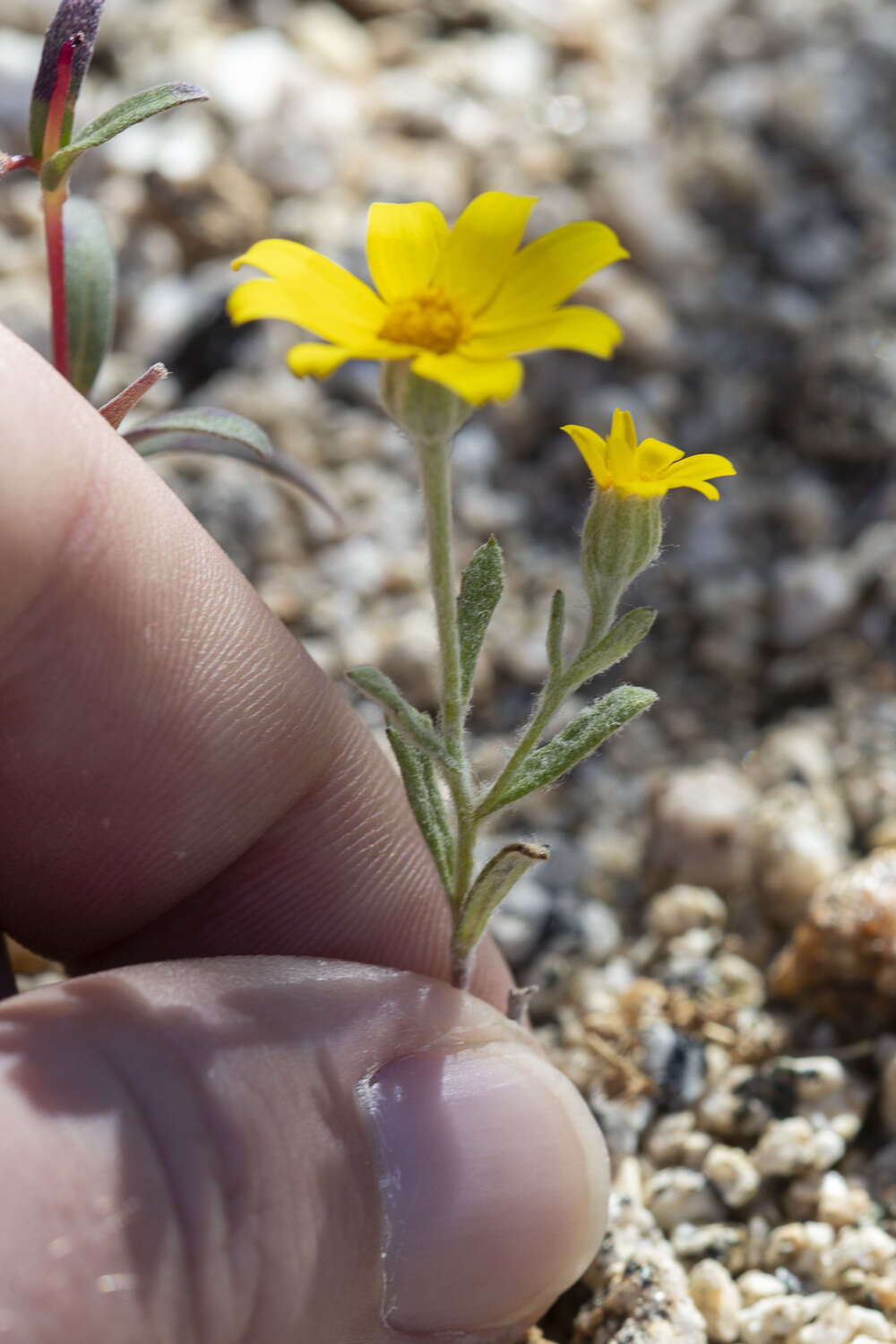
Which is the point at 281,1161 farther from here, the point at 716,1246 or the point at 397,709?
the point at 716,1246

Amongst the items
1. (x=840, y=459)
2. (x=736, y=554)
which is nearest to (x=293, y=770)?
(x=736, y=554)

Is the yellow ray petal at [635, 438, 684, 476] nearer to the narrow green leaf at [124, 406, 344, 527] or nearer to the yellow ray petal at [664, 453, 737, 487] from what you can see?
the yellow ray petal at [664, 453, 737, 487]

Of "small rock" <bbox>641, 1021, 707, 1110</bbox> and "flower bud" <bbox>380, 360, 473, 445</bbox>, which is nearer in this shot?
"flower bud" <bbox>380, 360, 473, 445</bbox>

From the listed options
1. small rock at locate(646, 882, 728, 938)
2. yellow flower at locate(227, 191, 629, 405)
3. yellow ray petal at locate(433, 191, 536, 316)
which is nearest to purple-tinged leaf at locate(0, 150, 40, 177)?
yellow flower at locate(227, 191, 629, 405)

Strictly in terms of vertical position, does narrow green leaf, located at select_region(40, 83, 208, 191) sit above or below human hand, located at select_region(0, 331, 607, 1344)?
above

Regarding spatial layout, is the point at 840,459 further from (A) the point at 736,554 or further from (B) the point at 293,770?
(B) the point at 293,770

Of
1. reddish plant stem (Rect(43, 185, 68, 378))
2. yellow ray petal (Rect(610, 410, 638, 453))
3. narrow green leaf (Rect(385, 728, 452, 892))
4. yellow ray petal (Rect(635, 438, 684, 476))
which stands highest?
reddish plant stem (Rect(43, 185, 68, 378))

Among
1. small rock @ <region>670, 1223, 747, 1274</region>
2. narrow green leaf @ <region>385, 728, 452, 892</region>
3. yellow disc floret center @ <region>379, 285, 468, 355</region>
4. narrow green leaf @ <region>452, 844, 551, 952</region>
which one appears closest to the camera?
yellow disc floret center @ <region>379, 285, 468, 355</region>
